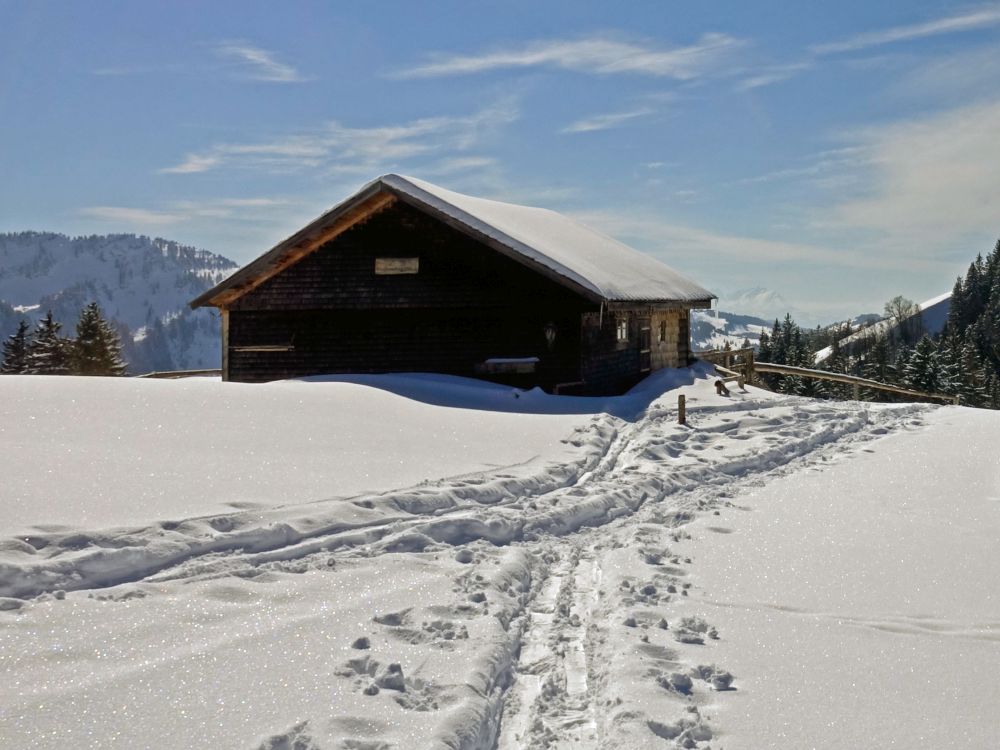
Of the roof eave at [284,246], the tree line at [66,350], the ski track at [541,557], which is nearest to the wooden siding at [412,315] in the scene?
the roof eave at [284,246]

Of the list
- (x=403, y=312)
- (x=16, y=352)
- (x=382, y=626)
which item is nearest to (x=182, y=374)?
(x=403, y=312)

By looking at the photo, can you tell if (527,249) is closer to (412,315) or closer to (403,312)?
(412,315)

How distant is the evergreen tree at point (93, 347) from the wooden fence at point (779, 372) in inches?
1307

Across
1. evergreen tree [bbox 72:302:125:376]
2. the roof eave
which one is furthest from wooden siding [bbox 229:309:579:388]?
evergreen tree [bbox 72:302:125:376]

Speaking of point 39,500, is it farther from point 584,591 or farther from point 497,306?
point 497,306

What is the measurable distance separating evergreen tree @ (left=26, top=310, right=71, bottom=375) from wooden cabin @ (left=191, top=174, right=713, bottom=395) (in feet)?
97.5

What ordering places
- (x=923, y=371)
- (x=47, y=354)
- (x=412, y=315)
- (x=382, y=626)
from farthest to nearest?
(x=923, y=371), (x=47, y=354), (x=412, y=315), (x=382, y=626)

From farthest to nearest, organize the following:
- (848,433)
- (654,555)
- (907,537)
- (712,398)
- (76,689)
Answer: (712,398) → (848,433) → (907,537) → (654,555) → (76,689)

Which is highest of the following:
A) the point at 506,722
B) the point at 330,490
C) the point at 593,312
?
the point at 593,312

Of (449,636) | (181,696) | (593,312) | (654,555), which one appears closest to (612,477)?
(654,555)

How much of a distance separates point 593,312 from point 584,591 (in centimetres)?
1256

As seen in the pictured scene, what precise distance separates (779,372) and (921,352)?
41.0 metres

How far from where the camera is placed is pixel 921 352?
5875 cm

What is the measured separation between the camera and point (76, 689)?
15.1 ft
